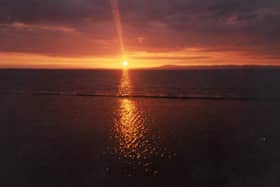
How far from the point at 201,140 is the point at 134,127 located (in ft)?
29.6

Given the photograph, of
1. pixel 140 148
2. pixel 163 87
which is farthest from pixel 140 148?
pixel 163 87

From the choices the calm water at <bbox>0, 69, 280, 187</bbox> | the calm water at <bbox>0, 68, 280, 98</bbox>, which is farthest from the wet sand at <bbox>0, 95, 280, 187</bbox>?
the calm water at <bbox>0, 68, 280, 98</bbox>

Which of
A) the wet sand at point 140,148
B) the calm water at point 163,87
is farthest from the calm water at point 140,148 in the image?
the calm water at point 163,87

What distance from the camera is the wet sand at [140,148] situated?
66.0ft

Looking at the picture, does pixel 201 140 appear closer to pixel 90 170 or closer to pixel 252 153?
pixel 252 153

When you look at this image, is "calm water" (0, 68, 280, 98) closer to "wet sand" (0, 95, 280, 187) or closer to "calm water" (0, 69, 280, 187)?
"calm water" (0, 69, 280, 187)

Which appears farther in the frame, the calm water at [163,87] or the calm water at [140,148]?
the calm water at [163,87]

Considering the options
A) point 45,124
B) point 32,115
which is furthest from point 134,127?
point 32,115

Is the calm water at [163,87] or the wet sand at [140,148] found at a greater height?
the calm water at [163,87]

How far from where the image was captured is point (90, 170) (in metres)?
21.3

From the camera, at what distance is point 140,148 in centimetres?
2536

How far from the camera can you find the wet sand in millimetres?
20109

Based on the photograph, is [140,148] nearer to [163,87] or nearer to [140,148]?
[140,148]

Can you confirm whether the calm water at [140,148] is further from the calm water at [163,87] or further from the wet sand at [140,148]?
the calm water at [163,87]
